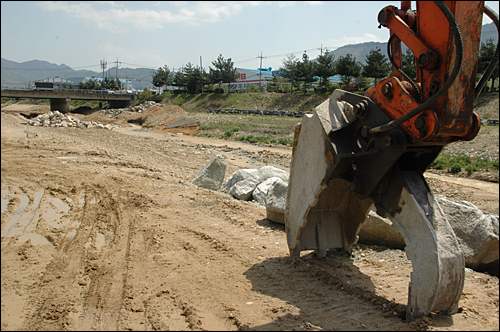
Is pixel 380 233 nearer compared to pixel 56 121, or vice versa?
pixel 380 233

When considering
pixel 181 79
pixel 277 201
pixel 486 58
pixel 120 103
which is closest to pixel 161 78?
pixel 181 79

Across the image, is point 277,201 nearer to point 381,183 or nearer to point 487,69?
point 381,183

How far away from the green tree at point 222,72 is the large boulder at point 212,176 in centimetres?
5433

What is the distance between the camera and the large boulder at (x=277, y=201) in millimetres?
6906

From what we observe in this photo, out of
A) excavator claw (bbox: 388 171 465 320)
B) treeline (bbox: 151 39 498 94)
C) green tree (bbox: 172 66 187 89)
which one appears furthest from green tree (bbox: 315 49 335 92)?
excavator claw (bbox: 388 171 465 320)

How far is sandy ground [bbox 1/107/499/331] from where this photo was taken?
3742 millimetres

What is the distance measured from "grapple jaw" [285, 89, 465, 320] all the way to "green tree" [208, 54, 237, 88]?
2357 inches

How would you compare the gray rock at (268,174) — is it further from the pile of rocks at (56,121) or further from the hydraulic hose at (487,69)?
the pile of rocks at (56,121)

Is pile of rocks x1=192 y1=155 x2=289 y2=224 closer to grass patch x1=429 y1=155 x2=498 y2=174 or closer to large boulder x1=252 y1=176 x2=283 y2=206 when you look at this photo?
large boulder x1=252 y1=176 x2=283 y2=206

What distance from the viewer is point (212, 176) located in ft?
34.0

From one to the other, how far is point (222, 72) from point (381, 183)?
61343mm

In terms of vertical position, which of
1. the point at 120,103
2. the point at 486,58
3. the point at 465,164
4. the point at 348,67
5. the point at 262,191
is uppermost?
the point at 348,67

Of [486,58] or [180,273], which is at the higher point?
[486,58]

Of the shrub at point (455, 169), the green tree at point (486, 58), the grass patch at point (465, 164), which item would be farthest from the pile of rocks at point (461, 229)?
the green tree at point (486, 58)
